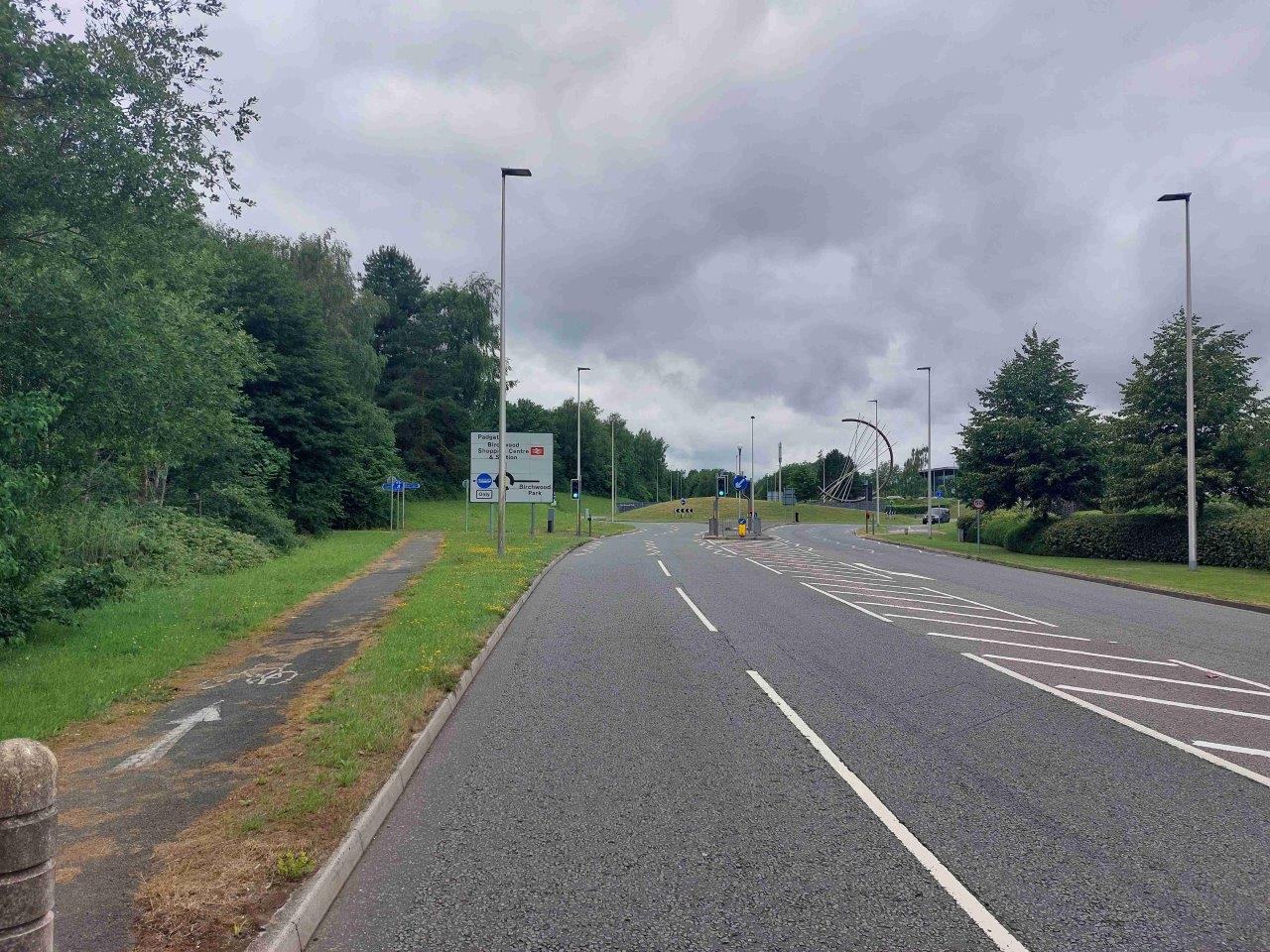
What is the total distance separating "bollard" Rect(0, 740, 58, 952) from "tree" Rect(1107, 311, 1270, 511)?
98.1 ft

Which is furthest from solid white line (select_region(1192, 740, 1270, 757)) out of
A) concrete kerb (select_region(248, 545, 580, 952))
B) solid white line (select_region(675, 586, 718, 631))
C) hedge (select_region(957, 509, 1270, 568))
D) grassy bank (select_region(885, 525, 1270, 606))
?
hedge (select_region(957, 509, 1270, 568))

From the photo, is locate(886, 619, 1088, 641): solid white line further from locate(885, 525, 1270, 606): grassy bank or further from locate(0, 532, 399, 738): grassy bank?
locate(0, 532, 399, 738): grassy bank

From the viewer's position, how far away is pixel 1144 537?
28.4 metres

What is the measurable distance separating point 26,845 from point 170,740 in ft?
13.7

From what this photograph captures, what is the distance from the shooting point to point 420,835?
4.54 m

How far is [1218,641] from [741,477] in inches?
1392

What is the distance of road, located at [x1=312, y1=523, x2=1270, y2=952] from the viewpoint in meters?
3.56

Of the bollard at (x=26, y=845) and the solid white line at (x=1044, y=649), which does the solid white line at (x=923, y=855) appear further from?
the solid white line at (x=1044, y=649)

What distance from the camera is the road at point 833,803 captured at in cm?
356

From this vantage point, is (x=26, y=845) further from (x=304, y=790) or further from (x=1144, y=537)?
(x=1144, y=537)

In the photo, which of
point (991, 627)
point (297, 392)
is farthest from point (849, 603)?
point (297, 392)

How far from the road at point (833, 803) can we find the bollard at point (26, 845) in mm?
1170

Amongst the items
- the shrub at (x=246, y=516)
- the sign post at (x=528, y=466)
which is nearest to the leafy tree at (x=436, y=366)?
the sign post at (x=528, y=466)

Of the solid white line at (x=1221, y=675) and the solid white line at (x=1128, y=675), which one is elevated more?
the solid white line at (x=1128, y=675)
